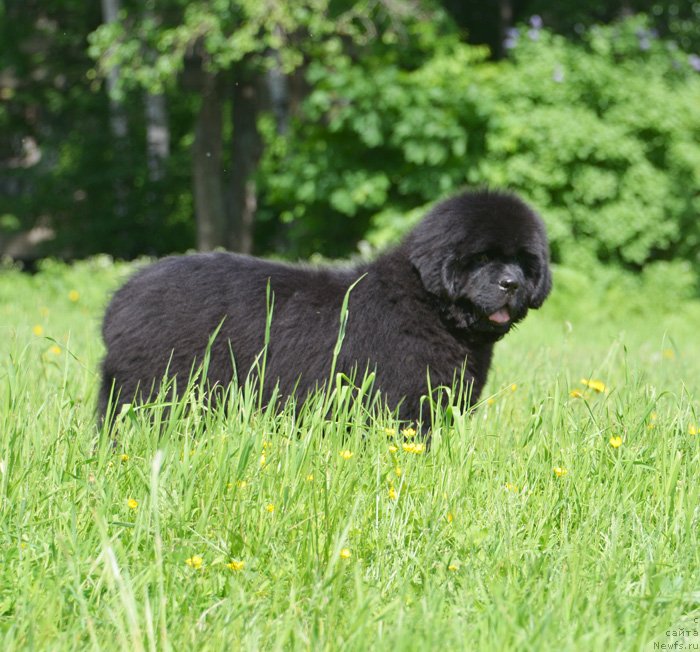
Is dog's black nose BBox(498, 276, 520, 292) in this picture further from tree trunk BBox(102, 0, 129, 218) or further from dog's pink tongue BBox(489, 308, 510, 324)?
tree trunk BBox(102, 0, 129, 218)

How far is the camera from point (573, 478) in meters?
3.20

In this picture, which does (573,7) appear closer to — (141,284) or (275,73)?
(275,73)

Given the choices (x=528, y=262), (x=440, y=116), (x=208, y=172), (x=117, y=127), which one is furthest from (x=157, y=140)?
(x=528, y=262)

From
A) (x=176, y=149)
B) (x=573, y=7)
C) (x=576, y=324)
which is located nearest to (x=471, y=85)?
(x=576, y=324)

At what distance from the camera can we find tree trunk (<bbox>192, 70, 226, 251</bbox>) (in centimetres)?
1556

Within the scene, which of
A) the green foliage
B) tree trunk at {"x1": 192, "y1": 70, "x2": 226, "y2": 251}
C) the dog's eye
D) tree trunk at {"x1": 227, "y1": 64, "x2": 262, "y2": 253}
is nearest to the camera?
the dog's eye

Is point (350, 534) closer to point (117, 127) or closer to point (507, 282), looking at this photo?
point (507, 282)

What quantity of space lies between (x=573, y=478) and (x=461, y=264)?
4.63ft

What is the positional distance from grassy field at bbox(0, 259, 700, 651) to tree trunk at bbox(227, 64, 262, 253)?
13.1m

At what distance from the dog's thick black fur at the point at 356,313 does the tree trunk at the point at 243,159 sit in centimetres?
1228

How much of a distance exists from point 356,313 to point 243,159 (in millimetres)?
13058

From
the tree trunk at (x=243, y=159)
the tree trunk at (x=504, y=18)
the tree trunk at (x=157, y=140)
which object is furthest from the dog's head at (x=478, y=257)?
the tree trunk at (x=504, y=18)

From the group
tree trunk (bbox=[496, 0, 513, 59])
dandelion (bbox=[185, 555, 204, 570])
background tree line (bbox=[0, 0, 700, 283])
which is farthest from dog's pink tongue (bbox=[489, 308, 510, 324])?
tree trunk (bbox=[496, 0, 513, 59])

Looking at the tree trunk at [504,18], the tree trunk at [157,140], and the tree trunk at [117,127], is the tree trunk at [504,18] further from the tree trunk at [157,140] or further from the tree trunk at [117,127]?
the tree trunk at [117,127]
